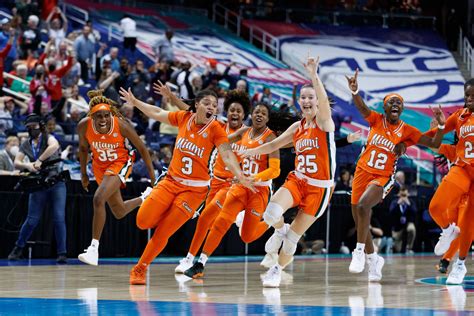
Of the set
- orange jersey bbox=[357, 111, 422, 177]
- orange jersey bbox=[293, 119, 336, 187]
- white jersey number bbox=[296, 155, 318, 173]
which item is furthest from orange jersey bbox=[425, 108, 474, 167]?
white jersey number bbox=[296, 155, 318, 173]

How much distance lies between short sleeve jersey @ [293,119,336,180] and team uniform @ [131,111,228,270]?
865 mm

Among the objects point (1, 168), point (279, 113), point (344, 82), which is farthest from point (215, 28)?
point (279, 113)

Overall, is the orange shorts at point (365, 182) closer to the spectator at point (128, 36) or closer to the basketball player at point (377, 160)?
the basketball player at point (377, 160)

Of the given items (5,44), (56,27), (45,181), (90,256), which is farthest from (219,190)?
(56,27)

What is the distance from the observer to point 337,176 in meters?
23.6

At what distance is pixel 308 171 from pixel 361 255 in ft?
5.41

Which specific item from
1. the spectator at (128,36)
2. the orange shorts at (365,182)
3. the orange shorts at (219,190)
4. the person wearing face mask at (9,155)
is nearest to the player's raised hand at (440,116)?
the orange shorts at (365,182)

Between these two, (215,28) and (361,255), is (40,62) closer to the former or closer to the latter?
(361,255)

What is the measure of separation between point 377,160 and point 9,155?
6807mm

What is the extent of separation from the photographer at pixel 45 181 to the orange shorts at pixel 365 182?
4.92m

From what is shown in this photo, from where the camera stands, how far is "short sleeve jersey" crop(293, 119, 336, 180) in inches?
458

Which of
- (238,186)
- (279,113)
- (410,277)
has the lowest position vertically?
(410,277)

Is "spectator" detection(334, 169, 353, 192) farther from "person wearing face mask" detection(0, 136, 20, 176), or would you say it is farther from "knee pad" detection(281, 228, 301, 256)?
"knee pad" detection(281, 228, 301, 256)

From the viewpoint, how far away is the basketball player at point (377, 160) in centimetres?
1291
